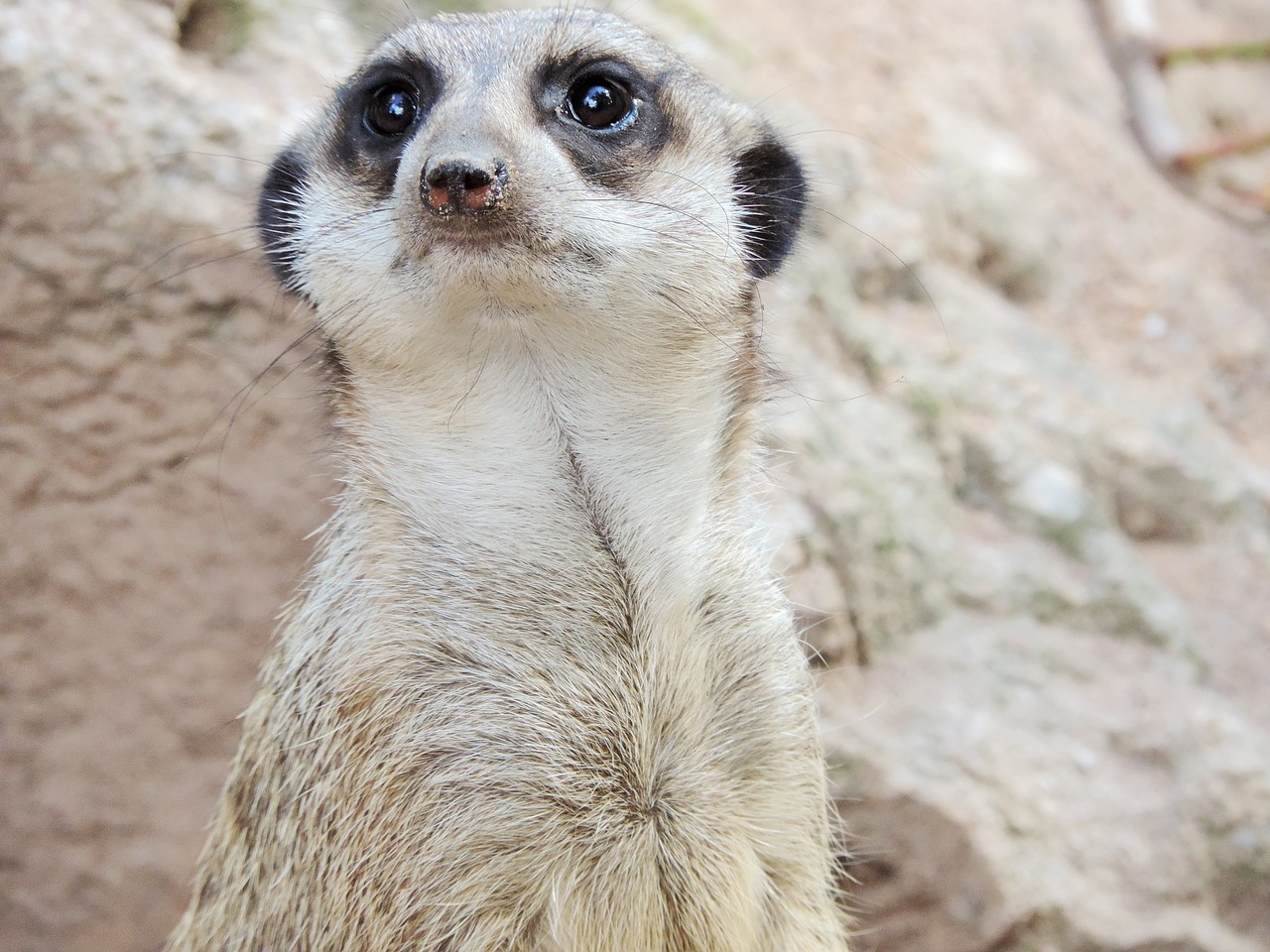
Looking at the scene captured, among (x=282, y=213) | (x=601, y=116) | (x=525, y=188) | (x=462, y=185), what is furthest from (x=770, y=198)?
(x=282, y=213)

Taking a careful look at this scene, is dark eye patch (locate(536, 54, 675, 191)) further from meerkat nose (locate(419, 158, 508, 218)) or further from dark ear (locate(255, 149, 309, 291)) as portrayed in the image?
dark ear (locate(255, 149, 309, 291))

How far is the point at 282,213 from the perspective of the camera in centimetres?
238

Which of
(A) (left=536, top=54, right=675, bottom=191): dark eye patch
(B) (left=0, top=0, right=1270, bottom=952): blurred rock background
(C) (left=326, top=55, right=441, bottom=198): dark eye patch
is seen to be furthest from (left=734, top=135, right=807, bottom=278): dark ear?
(C) (left=326, top=55, right=441, bottom=198): dark eye patch

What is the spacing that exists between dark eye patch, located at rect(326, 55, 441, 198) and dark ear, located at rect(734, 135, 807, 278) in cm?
66

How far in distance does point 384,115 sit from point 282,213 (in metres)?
0.38

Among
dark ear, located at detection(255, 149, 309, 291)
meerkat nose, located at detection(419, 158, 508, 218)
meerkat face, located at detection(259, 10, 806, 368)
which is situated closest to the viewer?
meerkat nose, located at detection(419, 158, 508, 218)

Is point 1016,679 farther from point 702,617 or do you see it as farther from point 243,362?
point 243,362

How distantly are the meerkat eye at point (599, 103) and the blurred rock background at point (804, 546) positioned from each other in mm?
635

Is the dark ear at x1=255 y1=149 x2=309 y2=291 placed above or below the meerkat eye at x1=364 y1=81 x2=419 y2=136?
below

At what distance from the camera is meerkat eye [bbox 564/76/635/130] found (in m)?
2.06

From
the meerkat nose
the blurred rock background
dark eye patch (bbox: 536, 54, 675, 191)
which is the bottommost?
the blurred rock background

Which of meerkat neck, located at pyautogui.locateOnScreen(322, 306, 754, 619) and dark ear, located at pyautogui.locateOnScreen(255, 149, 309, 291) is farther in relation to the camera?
dark ear, located at pyautogui.locateOnScreen(255, 149, 309, 291)

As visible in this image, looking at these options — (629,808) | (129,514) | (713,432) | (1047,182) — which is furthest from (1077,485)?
(129,514)

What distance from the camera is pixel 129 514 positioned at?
3.09 metres
